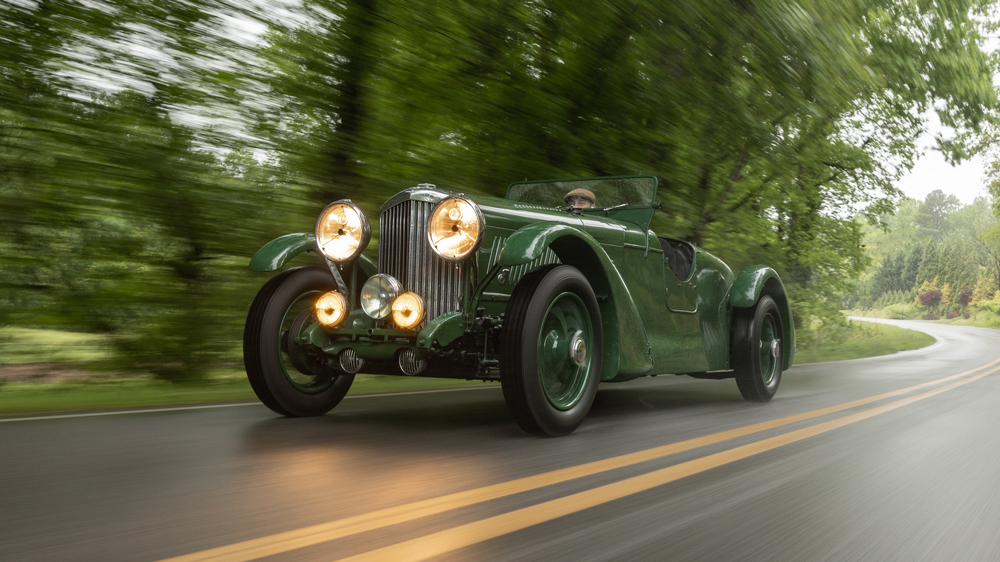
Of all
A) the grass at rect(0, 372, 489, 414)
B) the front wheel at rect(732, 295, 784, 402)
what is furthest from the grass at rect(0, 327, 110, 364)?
the front wheel at rect(732, 295, 784, 402)

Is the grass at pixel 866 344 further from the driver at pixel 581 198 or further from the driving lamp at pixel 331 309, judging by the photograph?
the driving lamp at pixel 331 309

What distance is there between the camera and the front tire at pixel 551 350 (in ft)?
11.9

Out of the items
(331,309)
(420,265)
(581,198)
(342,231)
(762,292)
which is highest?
(581,198)

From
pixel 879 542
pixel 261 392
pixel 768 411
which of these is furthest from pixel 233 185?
pixel 879 542

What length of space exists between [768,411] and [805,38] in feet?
17.1

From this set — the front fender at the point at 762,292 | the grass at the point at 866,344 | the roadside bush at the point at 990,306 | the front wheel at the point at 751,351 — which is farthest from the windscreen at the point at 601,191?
the roadside bush at the point at 990,306

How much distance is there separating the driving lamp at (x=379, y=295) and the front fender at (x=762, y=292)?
3.14 m

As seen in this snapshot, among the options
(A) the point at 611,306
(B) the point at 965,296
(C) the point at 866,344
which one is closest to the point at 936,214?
(B) the point at 965,296

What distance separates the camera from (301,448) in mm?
3461

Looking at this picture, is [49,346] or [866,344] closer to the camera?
[49,346]

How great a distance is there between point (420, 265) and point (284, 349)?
0.98 metres

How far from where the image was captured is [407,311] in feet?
12.6

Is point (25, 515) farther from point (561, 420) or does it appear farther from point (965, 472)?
point (965, 472)

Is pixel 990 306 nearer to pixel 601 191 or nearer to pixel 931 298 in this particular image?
pixel 931 298
